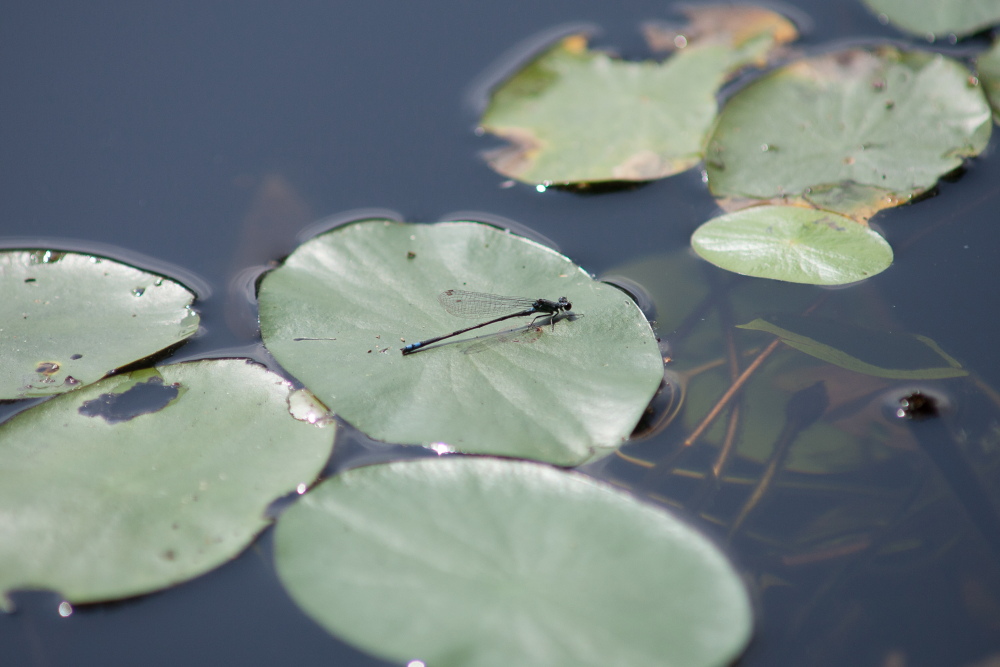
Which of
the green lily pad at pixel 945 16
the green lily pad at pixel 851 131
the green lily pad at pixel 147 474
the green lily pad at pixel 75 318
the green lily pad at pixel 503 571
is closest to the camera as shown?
the green lily pad at pixel 503 571

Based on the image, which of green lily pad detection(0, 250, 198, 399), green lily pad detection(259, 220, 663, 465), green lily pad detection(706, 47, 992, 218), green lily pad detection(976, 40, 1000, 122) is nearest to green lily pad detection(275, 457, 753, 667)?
green lily pad detection(259, 220, 663, 465)

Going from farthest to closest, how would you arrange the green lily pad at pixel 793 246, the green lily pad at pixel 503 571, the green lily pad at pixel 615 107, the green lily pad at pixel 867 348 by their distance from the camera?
1. the green lily pad at pixel 615 107
2. the green lily pad at pixel 793 246
3. the green lily pad at pixel 867 348
4. the green lily pad at pixel 503 571

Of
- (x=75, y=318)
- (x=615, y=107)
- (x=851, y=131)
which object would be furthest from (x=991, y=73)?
(x=75, y=318)

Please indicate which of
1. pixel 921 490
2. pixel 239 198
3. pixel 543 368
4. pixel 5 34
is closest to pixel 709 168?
pixel 543 368

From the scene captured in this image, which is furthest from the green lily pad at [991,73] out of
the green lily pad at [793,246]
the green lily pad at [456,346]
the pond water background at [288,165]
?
the green lily pad at [456,346]

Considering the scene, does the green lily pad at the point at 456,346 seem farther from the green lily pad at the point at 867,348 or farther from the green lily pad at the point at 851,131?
the green lily pad at the point at 851,131

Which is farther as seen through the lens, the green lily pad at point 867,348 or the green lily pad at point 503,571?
the green lily pad at point 867,348

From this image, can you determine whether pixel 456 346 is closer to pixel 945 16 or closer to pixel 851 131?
pixel 851 131
